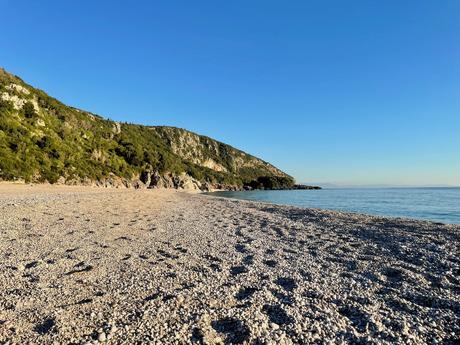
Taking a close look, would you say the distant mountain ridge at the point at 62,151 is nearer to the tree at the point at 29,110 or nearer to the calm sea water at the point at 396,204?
the tree at the point at 29,110

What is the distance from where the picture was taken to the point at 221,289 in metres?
6.76

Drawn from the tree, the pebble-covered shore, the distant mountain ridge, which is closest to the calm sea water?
the pebble-covered shore

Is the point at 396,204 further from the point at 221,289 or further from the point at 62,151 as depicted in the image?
the point at 62,151

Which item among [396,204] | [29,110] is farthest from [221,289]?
[29,110]

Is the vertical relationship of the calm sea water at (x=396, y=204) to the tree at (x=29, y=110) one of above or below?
below

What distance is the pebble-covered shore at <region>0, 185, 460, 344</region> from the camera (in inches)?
193

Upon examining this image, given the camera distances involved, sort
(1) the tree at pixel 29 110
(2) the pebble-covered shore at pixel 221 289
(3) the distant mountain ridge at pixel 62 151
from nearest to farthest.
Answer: (2) the pebble-covered shore at pixel 221 289 → (3) the distant mountain ridge at pixel 62 151 → (1) the tree at pixel 29 110

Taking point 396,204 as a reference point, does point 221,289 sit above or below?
below

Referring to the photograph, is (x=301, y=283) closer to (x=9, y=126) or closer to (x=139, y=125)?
(x=9, y=126)

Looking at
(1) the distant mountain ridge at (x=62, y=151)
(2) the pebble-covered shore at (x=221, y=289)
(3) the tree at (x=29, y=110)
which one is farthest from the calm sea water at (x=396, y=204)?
(3) the tree at (x=29, y=110)

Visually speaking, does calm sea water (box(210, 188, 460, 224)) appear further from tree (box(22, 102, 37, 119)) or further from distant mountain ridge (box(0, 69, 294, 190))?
tree (box(22, 102, 37, 119))

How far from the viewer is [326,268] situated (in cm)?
862

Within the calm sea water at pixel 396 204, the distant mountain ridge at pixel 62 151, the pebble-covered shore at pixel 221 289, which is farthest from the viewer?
the distant mountain ridge at pixel 62 151

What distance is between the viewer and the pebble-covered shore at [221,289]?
4895mm
